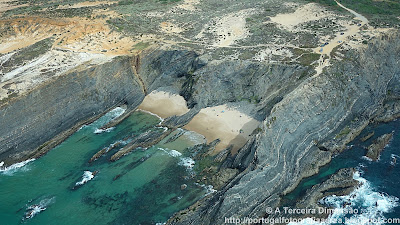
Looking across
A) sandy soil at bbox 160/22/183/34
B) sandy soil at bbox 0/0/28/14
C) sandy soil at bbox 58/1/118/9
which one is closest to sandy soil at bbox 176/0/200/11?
sandy soil at bbox 160/22/183/34

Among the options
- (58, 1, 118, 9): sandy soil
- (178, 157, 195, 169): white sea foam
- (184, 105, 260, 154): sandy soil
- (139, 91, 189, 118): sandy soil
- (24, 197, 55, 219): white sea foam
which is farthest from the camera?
(58, 1, 118, 9): sandy soil

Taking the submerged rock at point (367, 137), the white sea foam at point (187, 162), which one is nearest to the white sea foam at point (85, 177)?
the white sea foam at point (187, 162)

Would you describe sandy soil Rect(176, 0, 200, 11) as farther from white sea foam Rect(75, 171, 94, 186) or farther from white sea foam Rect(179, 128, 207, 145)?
white sea foam Rect(75, 171, 94, 186)

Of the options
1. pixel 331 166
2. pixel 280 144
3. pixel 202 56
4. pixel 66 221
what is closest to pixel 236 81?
pixel 202 56

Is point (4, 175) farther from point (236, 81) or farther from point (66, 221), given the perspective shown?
point (236, 81)

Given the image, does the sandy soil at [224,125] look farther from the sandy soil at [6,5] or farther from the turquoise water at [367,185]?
the sandy soil at [6,5]
